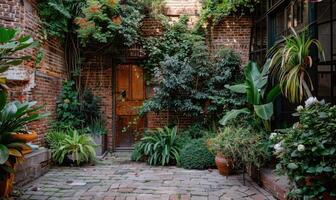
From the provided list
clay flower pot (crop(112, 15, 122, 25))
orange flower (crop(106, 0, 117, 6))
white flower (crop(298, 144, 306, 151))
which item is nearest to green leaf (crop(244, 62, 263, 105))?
white flower (crop(298, 144, 306, 151))

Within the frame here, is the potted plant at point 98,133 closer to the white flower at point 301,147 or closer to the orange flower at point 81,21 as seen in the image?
the orange flower at point 81,21

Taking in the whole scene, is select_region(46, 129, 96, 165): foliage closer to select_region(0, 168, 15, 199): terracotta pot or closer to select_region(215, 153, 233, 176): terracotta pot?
select_region(0, 168, 15, 199): terracotta pot

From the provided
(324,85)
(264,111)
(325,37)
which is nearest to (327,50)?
(325,37)

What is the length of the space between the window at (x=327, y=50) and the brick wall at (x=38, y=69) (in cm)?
508

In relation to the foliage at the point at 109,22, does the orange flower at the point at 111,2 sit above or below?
above

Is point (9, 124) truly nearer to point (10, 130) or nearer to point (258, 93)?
point (10, 130)

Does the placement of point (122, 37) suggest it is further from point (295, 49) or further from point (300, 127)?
point (300, 127)

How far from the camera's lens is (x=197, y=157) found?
599cm

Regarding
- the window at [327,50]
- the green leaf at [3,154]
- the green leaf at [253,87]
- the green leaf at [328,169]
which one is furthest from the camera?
the green leaf at [253,87]

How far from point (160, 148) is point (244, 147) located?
2.29 m

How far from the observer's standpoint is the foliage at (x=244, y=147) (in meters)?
4.58

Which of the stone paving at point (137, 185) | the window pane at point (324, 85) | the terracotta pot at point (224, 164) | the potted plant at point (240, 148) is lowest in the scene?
the stone paving at point (137, 185)

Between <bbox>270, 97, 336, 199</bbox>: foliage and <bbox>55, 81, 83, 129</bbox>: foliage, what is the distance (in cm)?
507

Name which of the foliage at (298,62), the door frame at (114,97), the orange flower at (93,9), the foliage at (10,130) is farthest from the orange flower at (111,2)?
the foliage at (298,62)
